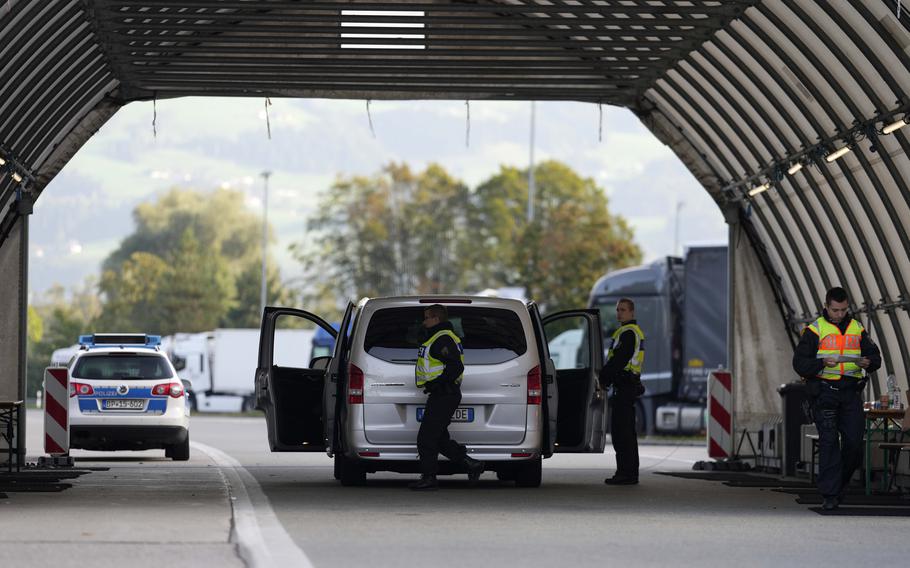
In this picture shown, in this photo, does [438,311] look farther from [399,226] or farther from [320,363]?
[399,226]

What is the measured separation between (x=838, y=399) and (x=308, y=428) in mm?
5653

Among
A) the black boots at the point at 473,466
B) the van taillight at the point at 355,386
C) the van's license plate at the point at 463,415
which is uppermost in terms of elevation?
the van taillight at the point at 355,386

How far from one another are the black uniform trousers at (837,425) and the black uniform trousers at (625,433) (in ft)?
12.1

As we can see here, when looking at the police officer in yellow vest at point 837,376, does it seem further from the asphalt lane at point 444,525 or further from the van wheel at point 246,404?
the van wheel at point 246,404

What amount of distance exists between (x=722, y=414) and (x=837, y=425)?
25.1 ft

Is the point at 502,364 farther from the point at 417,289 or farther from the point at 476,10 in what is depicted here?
the point at 417,289

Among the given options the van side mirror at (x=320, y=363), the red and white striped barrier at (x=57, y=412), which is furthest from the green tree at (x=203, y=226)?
the van side mirror at (x=320, y=363)

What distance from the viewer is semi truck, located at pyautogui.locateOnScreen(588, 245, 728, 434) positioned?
34559 millimetres

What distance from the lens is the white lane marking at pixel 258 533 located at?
9914 mm

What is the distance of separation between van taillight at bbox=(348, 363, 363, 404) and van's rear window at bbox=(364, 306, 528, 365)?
21 cm

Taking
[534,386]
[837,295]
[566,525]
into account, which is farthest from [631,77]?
[566,525]

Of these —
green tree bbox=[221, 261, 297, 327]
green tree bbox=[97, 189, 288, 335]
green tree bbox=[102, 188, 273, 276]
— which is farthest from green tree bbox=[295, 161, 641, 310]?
green tree bbox=[102, 188, 273, 276]

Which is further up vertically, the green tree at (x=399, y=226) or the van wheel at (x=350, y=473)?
the green tree at (x=399, y=226)

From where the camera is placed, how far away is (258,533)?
37.5 feet
